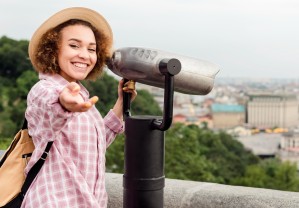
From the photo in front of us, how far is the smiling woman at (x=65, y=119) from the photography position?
5.25 ft

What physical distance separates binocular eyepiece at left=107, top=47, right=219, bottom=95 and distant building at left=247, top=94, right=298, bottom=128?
3909 inches

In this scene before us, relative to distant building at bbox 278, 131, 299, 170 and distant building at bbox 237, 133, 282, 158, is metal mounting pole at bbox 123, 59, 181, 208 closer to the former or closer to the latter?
distant building at bbox 278, 131, 299, 170

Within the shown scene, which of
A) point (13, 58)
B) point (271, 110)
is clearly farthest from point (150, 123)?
point (271, 110)

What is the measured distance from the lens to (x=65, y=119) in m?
1.55

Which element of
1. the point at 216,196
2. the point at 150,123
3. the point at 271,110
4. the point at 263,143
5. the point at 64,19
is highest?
the point at 64,19

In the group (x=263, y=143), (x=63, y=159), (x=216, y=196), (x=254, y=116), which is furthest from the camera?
(x=254, y=116)

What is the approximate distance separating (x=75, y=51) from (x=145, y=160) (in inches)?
16.8

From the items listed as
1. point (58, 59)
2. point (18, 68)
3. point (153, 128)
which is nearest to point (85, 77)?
point (58, 59)

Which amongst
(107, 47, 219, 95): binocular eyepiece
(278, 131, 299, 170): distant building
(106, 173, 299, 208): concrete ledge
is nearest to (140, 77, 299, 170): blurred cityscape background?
(278, 131, 299, 170): distant building

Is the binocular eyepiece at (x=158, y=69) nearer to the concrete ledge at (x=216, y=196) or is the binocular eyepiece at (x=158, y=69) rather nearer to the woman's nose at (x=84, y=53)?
the woman's nose at (x=84, y=53)

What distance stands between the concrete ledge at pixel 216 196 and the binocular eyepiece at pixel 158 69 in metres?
0.50

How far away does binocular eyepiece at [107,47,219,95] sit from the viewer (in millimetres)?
1851

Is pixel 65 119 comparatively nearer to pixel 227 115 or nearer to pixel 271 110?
pixel 227 115

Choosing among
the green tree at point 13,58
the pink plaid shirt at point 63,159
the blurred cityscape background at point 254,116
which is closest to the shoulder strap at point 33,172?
the pink plaid shirt at point 63,159
